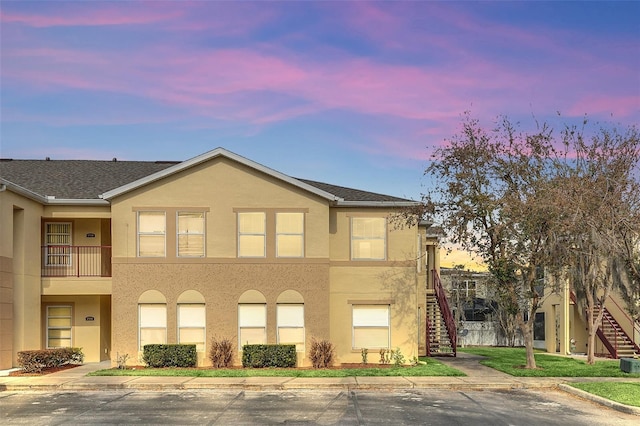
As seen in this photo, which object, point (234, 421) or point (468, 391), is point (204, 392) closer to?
point (234, 421)

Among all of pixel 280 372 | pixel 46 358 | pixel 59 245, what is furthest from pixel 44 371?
pixel 280 372

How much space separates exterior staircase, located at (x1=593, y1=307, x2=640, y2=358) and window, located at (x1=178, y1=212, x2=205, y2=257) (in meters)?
17.5

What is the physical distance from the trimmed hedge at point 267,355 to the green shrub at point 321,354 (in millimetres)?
803

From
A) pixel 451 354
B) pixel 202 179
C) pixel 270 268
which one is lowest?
pixel 451 354

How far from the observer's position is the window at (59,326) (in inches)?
1151

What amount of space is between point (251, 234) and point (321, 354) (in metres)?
5.15

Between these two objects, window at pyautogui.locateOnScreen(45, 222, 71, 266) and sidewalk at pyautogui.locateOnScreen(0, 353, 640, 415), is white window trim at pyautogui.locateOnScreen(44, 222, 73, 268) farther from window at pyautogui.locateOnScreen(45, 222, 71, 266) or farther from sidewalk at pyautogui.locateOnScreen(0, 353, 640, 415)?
sidewalk at pyautogui.locateOnScreen(0, 353, 640, 415)

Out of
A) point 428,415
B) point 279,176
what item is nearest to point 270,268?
point 279,176

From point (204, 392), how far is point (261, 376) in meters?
3.22

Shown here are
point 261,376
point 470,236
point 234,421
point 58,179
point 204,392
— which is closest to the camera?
point 234,421

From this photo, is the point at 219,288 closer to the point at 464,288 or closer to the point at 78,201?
the point at 78,201

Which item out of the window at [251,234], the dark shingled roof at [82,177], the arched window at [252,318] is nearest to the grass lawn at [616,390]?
the dark shingled roof at [82,177]

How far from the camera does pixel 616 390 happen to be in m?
19.9

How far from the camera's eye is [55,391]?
21.2 m
